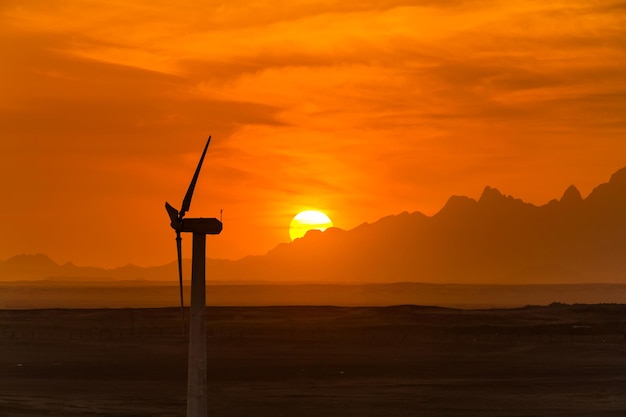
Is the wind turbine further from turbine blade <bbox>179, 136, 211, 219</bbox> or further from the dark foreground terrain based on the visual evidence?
the dark foreground terrain

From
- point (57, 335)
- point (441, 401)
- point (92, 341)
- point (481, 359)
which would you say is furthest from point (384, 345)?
point (441, 401)

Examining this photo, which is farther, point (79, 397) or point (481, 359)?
point (481, 359)

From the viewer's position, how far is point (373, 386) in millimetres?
86250

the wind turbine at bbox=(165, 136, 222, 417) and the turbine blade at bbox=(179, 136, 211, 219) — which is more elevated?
the turbine blade at bbox=(179, 136, 211, 219)

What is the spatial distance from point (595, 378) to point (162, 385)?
110ft

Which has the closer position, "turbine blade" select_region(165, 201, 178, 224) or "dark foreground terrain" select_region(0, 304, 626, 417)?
"turbine blade" select_region(165, 201, 178, 224)

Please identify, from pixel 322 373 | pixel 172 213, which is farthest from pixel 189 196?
pixel 322 373

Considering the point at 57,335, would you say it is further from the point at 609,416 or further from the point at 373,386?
the point at 609,416

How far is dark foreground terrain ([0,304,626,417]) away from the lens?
73.6m

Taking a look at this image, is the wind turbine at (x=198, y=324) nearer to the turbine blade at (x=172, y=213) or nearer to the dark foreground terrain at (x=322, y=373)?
the turbine blade at (x=172, y=213)

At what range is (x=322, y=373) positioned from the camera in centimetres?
9662

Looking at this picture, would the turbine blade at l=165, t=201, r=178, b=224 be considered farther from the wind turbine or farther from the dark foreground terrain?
the dark foreground terrain

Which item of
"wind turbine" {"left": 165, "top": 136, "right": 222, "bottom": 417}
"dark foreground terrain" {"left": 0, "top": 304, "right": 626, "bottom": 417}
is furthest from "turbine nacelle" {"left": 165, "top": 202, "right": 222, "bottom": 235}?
"dark foreground terrain" {"left": 0, "top": 304, "right": 626, "bottom": 417}

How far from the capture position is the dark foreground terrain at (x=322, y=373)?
73625 mm
